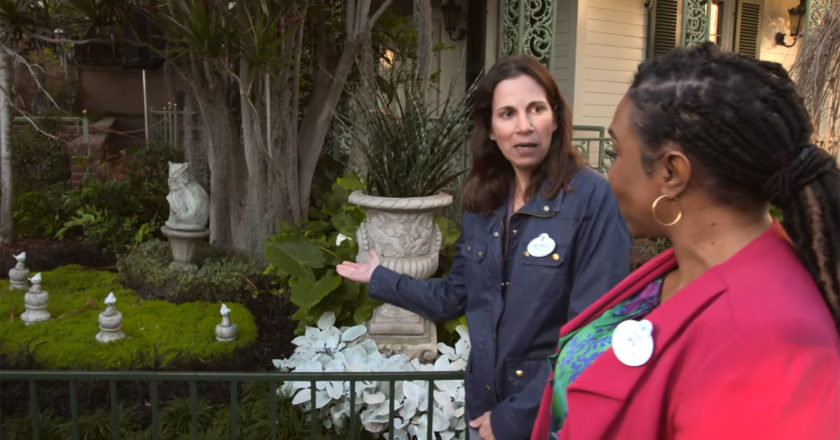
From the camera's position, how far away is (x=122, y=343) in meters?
3.90

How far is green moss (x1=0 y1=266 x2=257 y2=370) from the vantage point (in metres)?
3.74

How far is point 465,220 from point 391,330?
6.66 ft

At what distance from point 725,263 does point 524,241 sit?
32.3 inches

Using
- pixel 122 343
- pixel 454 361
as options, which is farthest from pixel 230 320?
pixel 454 361

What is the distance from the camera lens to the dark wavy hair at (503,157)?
170cm

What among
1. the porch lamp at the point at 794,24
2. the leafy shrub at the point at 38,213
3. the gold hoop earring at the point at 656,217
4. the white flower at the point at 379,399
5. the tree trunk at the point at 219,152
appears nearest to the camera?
the gold hoop earring at the point at 656,217

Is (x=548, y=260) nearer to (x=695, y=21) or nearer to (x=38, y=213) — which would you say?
(x=695, y=21)

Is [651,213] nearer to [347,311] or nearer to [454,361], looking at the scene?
[454,361]

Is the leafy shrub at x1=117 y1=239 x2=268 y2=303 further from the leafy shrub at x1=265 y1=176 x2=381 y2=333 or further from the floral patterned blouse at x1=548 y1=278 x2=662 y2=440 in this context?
the floral patterned blouse at x1=548 y1=278 x2=662 y2=440

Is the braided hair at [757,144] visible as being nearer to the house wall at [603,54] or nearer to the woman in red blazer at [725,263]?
the woman in red blazer at [725,263]

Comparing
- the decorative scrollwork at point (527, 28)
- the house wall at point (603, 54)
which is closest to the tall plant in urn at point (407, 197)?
the decorative scrollwork at point (527, 28)

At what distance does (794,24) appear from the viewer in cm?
961

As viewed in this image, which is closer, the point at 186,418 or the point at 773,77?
the point at 773,77

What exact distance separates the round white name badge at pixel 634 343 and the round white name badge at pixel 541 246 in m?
0.72
